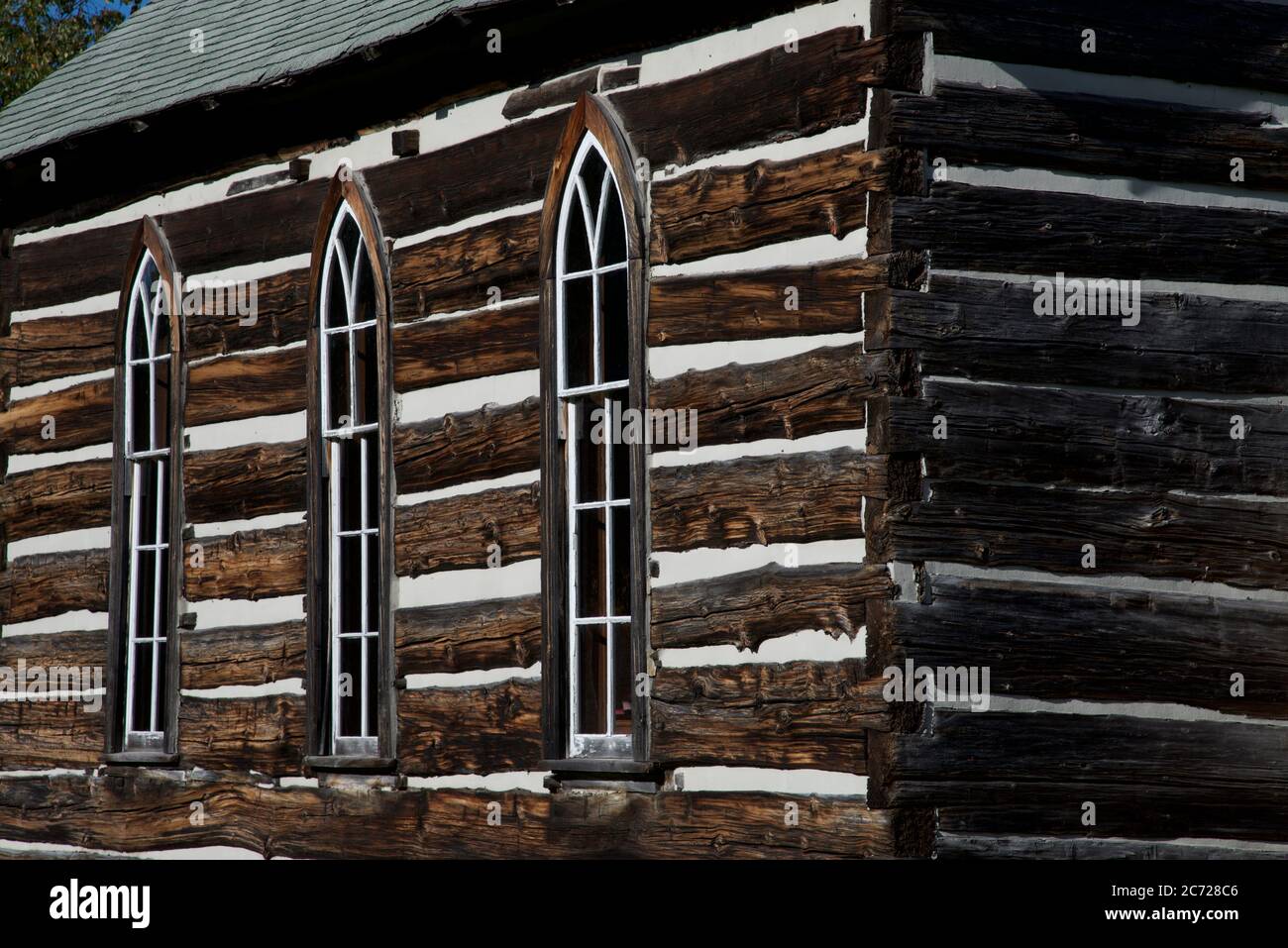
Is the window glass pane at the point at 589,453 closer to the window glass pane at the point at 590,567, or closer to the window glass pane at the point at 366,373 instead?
the window glass pane at the point at 590,567

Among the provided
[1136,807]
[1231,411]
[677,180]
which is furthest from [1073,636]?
[677,180]

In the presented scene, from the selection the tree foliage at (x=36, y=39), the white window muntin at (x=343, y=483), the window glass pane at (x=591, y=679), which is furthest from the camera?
the tree foliage at (x=36, y=39)

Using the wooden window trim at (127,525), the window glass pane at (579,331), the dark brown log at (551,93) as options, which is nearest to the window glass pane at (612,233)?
the window glass pane at (579,331)

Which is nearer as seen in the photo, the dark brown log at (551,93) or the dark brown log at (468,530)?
the dark brown log at (551,93)

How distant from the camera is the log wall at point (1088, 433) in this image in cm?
846

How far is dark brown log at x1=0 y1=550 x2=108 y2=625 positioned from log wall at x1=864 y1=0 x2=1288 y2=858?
680 centimetres

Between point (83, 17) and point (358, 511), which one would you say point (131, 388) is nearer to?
point (358, 511)

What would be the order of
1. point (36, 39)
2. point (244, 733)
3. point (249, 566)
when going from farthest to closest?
point (36, 39)
point (249, 566)
point (244, 733)

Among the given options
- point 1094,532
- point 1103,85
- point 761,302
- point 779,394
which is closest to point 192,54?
point 761,302

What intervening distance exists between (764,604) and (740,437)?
2.60 ft

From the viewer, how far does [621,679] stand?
10.1 meters

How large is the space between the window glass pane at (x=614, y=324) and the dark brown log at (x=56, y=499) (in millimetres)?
4619

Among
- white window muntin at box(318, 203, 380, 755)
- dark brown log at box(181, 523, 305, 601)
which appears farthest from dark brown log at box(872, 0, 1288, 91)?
dark brown log at box(181, 523, 305, 601)

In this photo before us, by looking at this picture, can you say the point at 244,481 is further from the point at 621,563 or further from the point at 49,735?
the point at 621,563
